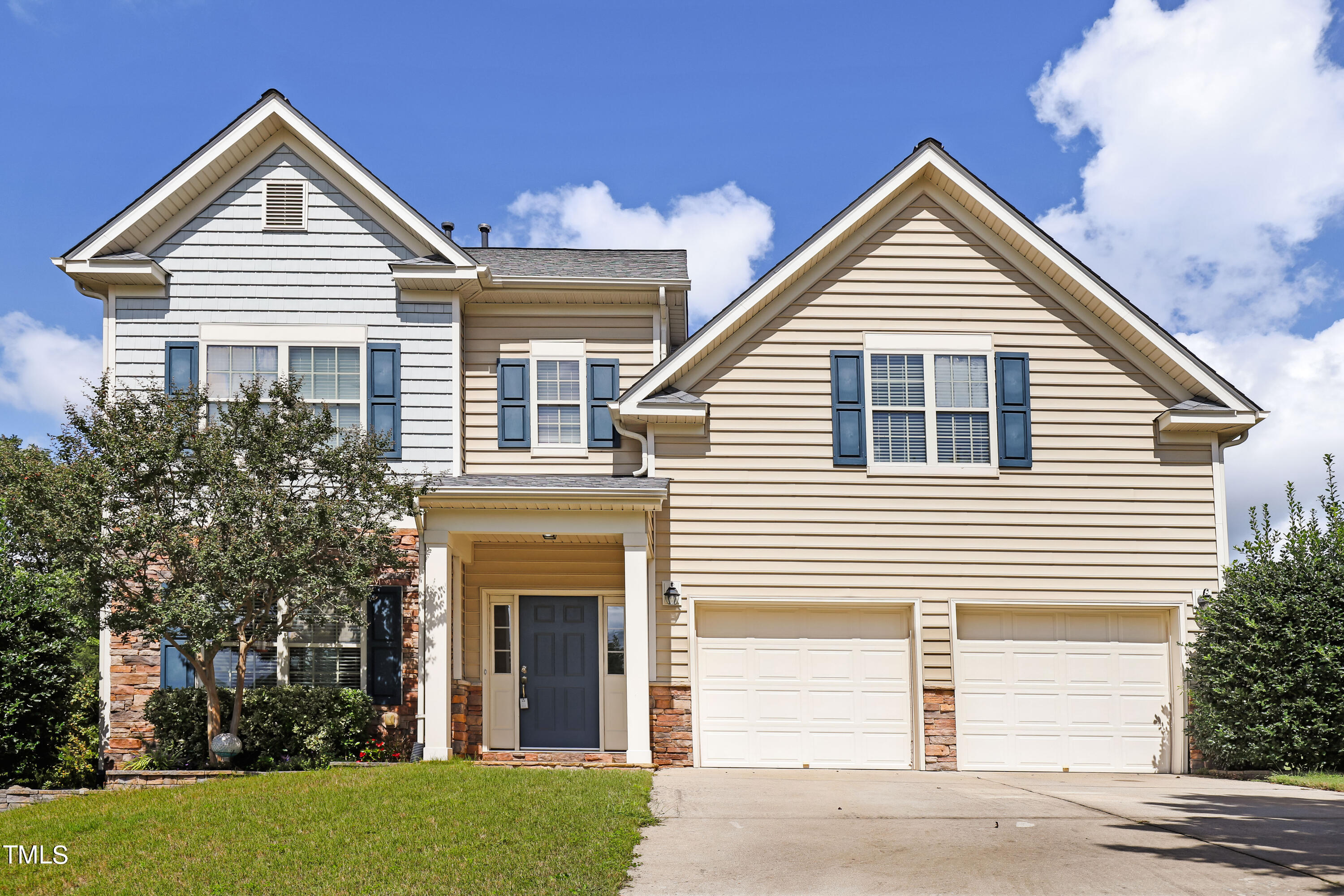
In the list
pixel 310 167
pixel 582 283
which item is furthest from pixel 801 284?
pixel 310 167

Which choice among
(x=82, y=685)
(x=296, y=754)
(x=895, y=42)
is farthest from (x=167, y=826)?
(x=895, y=42)

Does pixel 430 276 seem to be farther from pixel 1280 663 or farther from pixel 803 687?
pixel 1280 663

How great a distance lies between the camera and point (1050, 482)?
1438 cm

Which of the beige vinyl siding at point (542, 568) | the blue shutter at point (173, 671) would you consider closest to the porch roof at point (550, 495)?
the beige vinyl siding at point (542, 568)

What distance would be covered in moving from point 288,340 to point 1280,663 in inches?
492

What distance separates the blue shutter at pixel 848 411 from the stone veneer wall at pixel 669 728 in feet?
11.7

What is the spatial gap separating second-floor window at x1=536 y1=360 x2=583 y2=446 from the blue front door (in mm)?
2148

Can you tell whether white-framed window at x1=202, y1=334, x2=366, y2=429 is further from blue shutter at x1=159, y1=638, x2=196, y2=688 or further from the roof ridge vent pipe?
the roof ridge vent pipe

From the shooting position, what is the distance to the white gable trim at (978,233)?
1427cm

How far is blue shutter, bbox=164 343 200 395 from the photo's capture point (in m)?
14.1

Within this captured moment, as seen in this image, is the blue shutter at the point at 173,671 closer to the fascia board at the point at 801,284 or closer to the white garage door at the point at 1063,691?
the fascia board at the point at 801,284

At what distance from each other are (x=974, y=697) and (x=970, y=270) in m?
5.45

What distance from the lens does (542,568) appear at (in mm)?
15164

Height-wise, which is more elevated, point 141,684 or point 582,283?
point 582,283
